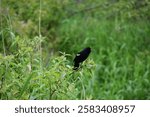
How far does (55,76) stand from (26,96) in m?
0.21

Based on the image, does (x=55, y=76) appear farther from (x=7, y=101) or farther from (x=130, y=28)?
(x=130, y=28)

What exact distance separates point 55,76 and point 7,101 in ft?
1.02

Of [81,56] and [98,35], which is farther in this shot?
[98,35]

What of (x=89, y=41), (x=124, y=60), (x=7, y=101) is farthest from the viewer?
(x=89, y=41)

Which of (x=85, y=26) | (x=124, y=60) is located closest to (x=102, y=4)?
(x=85, y=26)

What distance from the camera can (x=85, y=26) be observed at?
6211mm

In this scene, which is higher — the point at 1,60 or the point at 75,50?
the point at 1,60

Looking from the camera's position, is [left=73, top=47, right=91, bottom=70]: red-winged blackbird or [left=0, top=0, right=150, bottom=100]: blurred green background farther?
[left=0, top=0, right=150, bottom=100]: blurred green background

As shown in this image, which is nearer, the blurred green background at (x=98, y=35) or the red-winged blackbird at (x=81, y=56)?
the red-winged blackbird at (x=81, y=56)

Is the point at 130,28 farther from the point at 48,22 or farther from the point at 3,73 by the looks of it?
the point at 3,73

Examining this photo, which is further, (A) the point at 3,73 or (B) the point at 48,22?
(B) the point at 48,22

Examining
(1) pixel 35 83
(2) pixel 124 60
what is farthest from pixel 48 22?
(1) pixel 35 83

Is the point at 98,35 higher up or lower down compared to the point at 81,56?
lower down

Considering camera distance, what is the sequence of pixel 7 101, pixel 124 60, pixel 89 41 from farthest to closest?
pixel 89 41
pixel 124 60
pixel 7 101
